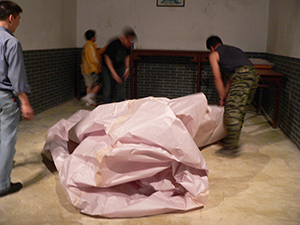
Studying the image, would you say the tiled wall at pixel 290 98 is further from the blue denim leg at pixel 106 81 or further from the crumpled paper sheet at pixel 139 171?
the blue denim leg at pixel 106 81

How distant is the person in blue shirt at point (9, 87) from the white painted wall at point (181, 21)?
416 centimetres

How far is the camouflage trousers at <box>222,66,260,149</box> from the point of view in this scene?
3363 mm

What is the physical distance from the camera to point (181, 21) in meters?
6.13

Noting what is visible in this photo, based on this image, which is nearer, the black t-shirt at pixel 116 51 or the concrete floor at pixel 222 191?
the concrete floor at pixel 222 191

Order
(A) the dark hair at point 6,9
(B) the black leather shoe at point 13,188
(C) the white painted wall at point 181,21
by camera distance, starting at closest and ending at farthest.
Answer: (A) the dark hair at point 6,9, (B) the black leather shoe at point 13,188, (C) the white painted wall at point 181,21

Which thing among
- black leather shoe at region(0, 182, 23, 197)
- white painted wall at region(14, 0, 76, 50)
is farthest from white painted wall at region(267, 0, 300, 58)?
white painted wall at region(14, 0, 76, 50)

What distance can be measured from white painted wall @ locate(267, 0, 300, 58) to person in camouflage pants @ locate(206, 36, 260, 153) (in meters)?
0.88

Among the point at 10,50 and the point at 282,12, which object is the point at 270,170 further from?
the point at 282,12

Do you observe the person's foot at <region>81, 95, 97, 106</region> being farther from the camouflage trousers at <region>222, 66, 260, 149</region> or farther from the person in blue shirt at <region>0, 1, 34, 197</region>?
the person in blue shirt at <region>0, 1, 34, 197</region>

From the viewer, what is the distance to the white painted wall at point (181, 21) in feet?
19.6

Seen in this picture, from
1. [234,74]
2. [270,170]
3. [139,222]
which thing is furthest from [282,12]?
[139,222]

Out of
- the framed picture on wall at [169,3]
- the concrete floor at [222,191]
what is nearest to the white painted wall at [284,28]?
the concrete floor at [222,191]

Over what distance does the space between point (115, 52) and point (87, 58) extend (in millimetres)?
1145

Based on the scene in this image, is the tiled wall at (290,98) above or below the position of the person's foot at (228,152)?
above
